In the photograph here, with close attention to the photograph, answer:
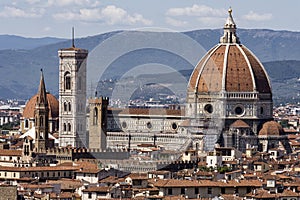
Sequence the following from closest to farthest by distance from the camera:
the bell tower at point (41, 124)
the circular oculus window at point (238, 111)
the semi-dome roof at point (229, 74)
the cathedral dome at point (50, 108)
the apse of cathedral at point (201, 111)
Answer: the bell tower at point (41, 124), the apse of cathedral at point (201, 111), the circular oculus window at point (238, 111), the semi-dome roof at point (229, 74), the cathedral dome at point (50, 108)

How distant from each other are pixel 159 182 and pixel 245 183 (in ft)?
12.4

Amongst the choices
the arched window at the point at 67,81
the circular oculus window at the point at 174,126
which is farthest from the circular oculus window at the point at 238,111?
the arched window at the point at 67,81

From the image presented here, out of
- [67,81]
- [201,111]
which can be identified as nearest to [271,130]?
[201,111]

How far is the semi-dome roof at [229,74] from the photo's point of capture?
11538 cm

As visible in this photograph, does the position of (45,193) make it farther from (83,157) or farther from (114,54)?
(114,54)

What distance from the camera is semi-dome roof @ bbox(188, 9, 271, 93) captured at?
379 feet

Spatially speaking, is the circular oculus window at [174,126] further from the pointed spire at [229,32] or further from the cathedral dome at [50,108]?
the cathedral dome at [50,108]

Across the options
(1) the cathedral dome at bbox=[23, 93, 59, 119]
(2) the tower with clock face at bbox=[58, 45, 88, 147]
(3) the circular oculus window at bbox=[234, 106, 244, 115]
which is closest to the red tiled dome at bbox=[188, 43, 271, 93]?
(3) the circular oculus window at bbox=[234, 106, 244, 115]

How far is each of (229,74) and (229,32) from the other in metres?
6.06

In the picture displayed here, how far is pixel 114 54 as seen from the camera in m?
114

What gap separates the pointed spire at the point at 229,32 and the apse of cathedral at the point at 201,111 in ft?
2.81

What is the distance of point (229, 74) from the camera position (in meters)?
116

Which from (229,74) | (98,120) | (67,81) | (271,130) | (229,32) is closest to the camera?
(98,120)

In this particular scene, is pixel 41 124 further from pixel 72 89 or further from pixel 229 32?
pixel 229 32
